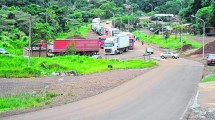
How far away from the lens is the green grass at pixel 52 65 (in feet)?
147

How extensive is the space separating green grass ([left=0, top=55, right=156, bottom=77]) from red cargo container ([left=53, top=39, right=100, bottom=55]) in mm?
15697

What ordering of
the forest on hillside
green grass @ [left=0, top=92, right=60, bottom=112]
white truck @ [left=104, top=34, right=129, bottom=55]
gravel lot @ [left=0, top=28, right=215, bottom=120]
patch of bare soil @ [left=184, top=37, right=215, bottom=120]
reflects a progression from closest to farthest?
patch of bare soil @ [left=184, top=37, right=215, bottom=120] → gravel lot @ [left=0, top=28, right=215, bottom=120] → green grass @ [left=0, top=92, right=60, bottom=112] → white truck @ [left=104, top=34, right=129, bottom=55] → the forest on hillside

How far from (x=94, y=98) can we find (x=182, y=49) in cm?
6202

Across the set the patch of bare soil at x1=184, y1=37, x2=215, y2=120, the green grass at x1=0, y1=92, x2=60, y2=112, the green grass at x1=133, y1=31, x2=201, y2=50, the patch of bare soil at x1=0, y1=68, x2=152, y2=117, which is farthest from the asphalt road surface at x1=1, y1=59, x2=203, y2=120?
the green grass at x1=133, y1=31, x2=201, y2=50

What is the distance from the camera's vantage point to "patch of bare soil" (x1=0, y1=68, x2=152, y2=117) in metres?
30.0

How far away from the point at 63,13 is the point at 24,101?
314 ft

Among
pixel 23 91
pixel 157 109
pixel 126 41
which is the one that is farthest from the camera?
pixel 126 41

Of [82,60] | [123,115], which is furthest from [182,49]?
[123,115]

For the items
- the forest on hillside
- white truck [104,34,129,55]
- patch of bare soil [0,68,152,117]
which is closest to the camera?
patch of bare soil [0,68,152,117]

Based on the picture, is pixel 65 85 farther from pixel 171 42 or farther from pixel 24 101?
pixel 171 42

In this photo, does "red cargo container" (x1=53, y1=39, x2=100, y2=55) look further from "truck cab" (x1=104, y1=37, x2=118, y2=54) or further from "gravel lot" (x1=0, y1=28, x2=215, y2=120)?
"gravel lot" (x1=0, y1=28, x2=215, y2=120)

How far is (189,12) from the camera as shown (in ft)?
409

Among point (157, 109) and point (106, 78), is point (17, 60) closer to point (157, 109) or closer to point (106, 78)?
point (106, 78)

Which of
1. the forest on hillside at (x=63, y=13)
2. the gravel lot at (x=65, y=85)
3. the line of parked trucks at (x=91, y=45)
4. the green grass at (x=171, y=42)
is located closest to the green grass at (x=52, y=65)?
the gravel lot at (x=65, y=85)
